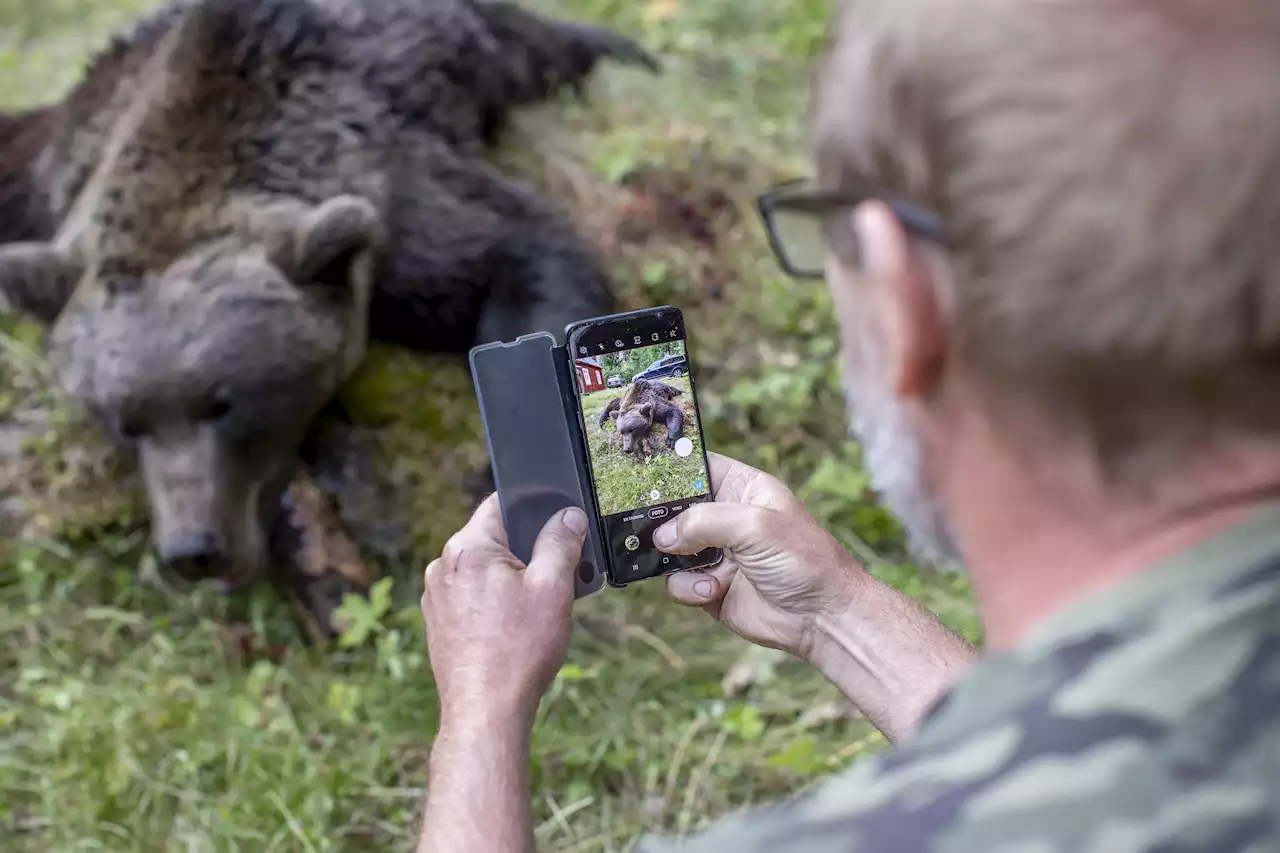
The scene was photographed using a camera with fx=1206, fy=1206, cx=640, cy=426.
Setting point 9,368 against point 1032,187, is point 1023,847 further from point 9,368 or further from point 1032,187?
point 9,368

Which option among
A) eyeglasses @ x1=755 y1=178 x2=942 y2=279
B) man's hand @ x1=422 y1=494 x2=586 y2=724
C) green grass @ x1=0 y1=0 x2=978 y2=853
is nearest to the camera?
eyeglasses @ x1=755 y1=178 x2=942 y2=279

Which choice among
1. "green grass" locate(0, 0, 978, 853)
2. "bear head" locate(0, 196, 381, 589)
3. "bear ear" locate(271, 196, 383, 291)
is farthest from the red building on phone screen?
"bear ear" locate(271, 196, 383, 291)

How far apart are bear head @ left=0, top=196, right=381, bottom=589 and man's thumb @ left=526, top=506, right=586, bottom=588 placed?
1.76 meters

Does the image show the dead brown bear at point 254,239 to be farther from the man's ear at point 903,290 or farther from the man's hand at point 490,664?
the man's ear at point 903,290

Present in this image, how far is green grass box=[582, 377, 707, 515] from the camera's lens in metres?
2.07

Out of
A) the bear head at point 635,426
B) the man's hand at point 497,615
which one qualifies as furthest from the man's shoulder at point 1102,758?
the bear head at point 635,426

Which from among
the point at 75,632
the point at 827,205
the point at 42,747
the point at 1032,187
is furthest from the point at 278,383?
the point at 1032,187

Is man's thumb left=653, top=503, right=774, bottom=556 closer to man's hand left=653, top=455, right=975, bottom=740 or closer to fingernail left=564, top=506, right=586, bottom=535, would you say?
man's hand left=653, top=455, right=975, bottom=740

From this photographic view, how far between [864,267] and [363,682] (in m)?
2.54

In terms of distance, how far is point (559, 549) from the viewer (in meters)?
2.03

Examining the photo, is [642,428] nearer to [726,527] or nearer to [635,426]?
[635,426]

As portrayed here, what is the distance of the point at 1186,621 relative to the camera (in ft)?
3.32

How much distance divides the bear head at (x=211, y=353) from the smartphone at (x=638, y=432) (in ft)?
5.88

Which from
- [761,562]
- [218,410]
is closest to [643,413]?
[761,562]
